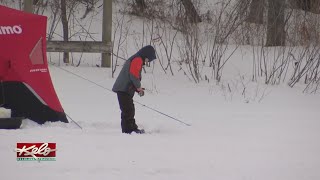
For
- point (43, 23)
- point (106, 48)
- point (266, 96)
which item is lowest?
point (266, 96)

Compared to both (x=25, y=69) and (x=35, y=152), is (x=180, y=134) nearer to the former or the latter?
(x=35, y=152)

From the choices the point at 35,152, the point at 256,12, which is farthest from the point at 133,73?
the point at 256,12

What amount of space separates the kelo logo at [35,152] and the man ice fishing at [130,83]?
1769 mm

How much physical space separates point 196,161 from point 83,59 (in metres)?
9.14

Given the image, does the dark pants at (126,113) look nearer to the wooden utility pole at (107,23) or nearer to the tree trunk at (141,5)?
the wooden utility pole at (107,23)

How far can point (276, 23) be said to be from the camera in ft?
43.4

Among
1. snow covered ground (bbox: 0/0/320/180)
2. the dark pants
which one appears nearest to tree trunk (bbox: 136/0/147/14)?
snow covered ground (bbox: 0/0/320/180)

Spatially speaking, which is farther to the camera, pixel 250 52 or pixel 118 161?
pixel 250 52

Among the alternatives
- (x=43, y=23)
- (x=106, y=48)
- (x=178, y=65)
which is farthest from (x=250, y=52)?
(x=43, y=23)

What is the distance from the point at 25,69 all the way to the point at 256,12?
752 cm

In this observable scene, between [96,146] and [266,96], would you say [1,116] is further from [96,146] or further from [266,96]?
[266,96]

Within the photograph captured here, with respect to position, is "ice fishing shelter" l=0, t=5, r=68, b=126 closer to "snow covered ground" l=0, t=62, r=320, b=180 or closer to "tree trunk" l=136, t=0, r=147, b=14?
"snow covered ground" l=0, t=62, r=320, b=180

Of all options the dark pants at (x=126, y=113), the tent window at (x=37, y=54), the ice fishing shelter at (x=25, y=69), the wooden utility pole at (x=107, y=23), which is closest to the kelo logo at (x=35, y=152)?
the dark pants at (x=126, y=113)

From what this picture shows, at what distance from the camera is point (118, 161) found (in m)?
5.82
